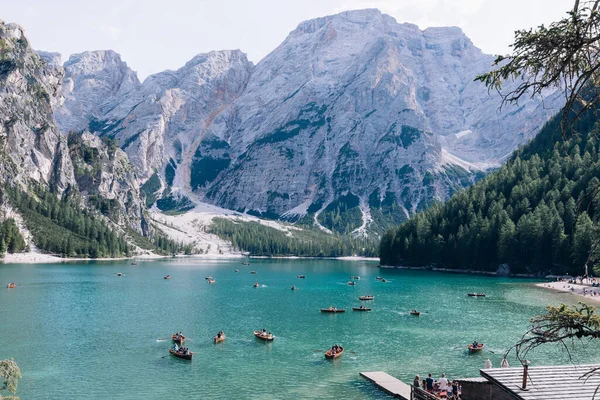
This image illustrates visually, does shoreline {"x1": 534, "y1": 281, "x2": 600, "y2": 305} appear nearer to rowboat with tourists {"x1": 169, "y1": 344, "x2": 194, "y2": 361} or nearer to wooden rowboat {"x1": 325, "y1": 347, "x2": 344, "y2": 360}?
wooden rowboat {"x1": 325, "y1": 347, "x2": 344, "y2": 360}

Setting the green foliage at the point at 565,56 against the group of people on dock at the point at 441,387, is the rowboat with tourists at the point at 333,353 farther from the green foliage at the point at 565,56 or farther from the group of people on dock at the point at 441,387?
the green foliage at the point at 565,56

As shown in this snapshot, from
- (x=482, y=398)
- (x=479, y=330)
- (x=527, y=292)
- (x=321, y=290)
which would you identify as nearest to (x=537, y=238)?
(x=527, y=292)

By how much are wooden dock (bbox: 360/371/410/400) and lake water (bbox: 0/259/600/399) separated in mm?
1346

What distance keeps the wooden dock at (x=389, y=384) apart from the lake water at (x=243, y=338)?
53.0 inches

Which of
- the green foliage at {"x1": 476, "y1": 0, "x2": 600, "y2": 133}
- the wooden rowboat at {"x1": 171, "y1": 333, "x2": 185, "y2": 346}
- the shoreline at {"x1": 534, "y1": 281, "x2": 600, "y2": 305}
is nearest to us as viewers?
the green foliage at {"x1": 476, "y1": 0, "x2": 600, "y2": 133}

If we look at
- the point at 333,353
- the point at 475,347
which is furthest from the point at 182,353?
the point at 475,347

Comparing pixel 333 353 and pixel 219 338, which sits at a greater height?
pixel 333 353

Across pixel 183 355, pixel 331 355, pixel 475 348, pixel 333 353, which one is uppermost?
pixel 475 348

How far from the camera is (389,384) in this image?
59.0 metres

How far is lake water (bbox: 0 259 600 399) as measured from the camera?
61.3 meters

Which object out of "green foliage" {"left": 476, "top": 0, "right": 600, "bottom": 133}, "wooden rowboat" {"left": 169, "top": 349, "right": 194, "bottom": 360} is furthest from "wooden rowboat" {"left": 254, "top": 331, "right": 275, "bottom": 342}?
"green foliage" {"left": 476, "top": 0, "right": 600, "bottom": 133}

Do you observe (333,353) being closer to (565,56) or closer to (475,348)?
(475,348)

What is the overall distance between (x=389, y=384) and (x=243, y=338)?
3443cm

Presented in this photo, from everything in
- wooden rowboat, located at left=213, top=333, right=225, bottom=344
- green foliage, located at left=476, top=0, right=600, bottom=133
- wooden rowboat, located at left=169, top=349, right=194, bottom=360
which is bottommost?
wooden rowboat, located at left=169, top=349, right=194, bottom=360
